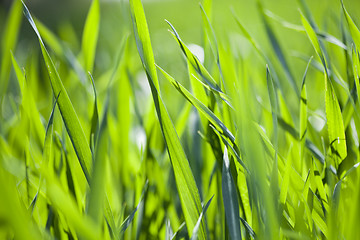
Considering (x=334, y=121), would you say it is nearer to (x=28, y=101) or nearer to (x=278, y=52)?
(x=278, y=52)

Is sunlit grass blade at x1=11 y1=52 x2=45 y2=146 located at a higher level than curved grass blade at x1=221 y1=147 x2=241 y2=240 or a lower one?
higher

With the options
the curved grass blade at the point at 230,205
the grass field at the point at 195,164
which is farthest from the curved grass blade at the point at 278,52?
the curved grass blade at the point at 230,205

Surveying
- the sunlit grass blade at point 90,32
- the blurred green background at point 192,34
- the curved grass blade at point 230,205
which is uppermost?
the sunlit grass blade at point 90,32

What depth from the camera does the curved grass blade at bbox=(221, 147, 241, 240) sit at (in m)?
0.29

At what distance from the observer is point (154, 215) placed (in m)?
0.42

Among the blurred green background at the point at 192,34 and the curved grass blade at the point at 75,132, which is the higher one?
the curved grass blade at the point at 75,132

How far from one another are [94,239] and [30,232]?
4cm

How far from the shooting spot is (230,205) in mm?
296

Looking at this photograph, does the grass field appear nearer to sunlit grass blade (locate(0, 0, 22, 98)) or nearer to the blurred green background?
sunlit grass blade (locate(0, 0, 22, 98))

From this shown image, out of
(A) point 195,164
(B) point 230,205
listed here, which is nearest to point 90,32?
(A) point 195,164

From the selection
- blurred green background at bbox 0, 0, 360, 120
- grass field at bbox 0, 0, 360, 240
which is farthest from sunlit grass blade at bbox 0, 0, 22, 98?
blurred green background at bbox 0, 0, 360, 120

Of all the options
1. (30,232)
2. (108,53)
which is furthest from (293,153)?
(108,53)

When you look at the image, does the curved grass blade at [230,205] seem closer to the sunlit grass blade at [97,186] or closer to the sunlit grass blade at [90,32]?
the sunlit grass blade at [97,186]

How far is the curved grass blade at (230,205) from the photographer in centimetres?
29
